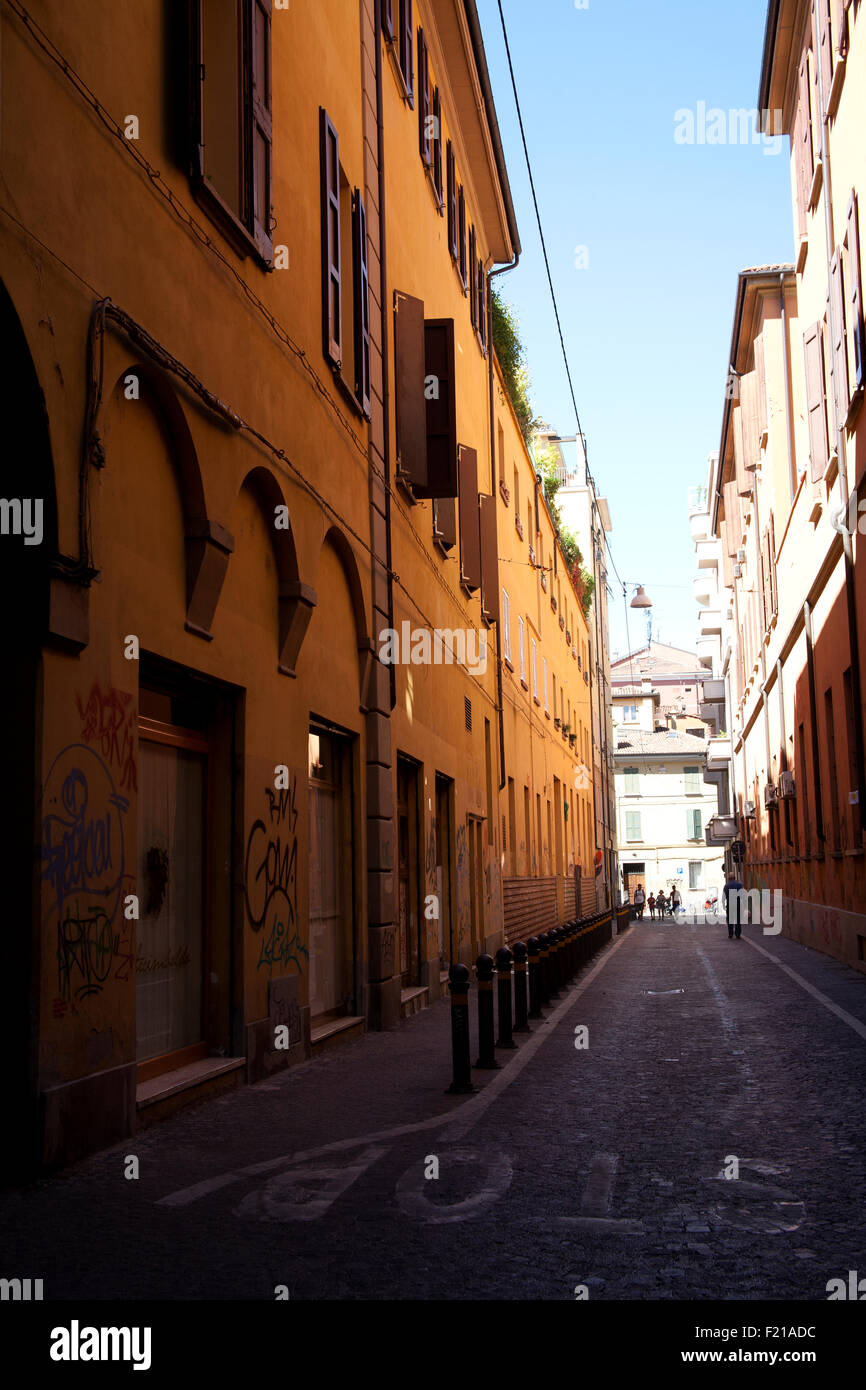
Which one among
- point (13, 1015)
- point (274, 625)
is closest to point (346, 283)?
point (274, 625)

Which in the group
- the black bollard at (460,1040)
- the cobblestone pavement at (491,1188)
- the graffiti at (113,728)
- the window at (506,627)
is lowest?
the cobblestone pavement at (491,1188)

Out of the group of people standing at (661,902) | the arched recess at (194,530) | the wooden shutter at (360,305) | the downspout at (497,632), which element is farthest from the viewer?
the group of people standing at (661,902)

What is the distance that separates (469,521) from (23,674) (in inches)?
583

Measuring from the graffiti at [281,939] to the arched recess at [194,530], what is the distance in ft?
7.28

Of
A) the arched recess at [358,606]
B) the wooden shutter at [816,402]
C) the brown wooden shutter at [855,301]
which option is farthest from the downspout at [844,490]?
the arched recess at [358,606]

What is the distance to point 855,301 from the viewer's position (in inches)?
629

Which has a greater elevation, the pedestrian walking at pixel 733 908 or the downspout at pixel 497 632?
the downspout at pixel 497 632

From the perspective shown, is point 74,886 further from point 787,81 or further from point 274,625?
point 787,81

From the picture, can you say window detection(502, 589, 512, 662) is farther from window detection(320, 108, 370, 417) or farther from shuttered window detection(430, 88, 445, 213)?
window detection(320, 108, 370, 417)

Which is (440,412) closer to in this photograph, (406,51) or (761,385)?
(406,51)

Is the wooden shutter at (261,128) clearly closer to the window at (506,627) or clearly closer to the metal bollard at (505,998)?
the metal bollard at (505,998)

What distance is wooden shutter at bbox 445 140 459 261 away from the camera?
20.6 meters

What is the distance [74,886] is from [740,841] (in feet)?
139

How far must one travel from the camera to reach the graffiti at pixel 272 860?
9258 mm
